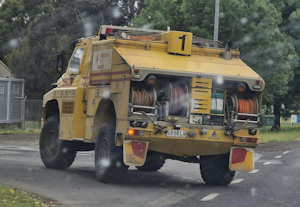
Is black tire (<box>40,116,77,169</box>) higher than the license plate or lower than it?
lower

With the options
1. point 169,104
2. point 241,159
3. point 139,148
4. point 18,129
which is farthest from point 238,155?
point 18,129

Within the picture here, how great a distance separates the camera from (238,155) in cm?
1265

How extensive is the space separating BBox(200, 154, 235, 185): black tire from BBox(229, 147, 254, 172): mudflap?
2.03 ft

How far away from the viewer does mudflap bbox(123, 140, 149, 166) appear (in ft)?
38.7

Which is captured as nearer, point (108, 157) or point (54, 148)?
point (108, 157)

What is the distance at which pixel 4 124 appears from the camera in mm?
32438

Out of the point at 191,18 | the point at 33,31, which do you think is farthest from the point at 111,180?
the point at 33,31

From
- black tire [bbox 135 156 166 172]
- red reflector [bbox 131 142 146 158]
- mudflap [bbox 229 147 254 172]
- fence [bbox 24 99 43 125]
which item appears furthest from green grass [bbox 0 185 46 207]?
fence [bbox 24 99 43 125]

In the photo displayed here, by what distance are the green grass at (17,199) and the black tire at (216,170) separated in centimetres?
423

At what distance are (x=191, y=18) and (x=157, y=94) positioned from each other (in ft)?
65.5

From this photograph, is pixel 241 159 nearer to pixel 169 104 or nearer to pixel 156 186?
pixel 156 186

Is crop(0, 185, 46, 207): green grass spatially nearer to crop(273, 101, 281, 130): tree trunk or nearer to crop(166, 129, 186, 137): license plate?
crop(166, 129, 186, 137): license plate

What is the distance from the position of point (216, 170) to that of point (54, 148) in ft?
13.3

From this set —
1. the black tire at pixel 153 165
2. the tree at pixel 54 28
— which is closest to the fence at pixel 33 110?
the tree at pixel 54 28
